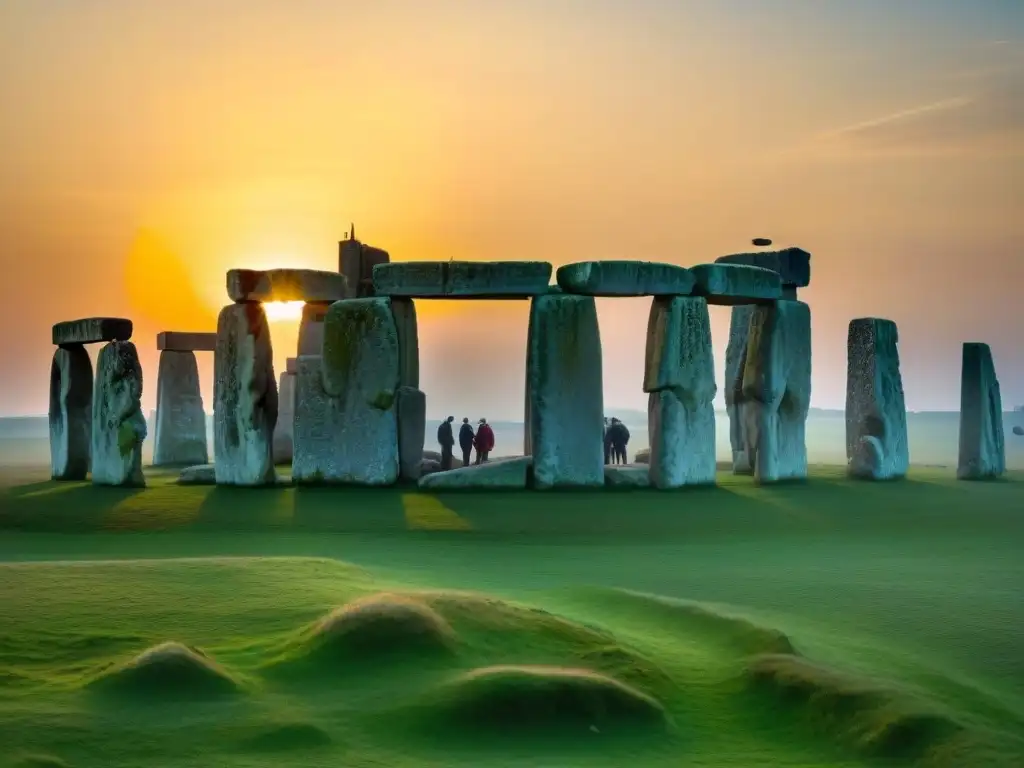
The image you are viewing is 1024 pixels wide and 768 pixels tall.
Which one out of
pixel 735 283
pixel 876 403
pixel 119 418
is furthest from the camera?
pixel 876 403

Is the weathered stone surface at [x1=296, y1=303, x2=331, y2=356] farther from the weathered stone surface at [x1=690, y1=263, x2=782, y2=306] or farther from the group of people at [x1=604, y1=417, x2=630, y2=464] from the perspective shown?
the weathered stone surface at [x1=690, y1=263, x2=782, y2=306]

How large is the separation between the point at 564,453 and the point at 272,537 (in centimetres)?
493

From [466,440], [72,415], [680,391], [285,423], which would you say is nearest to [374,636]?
[680,391]

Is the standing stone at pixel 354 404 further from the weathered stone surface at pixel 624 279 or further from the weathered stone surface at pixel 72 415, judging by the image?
the weathered stone surface at pixel 72 415

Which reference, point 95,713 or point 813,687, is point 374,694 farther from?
point 813,687

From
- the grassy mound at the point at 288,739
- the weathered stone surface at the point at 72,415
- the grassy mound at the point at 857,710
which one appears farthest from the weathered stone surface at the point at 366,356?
the grassy mound at the point at 288,739

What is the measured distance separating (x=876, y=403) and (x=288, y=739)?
1522cm

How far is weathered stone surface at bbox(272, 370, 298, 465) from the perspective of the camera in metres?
24.5

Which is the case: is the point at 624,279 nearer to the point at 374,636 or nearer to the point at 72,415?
the point at 72,415

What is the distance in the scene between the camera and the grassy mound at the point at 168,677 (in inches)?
246

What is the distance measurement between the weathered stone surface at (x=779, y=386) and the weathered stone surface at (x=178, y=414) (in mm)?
12145

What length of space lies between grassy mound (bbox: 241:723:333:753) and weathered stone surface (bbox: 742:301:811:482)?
13.4m

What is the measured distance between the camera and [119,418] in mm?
18062

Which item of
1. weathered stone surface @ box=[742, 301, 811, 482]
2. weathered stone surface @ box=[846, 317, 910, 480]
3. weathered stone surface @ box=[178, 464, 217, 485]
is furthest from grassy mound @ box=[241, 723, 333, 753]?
weathered stone surface @ box=[846, 317, 910, 480]
